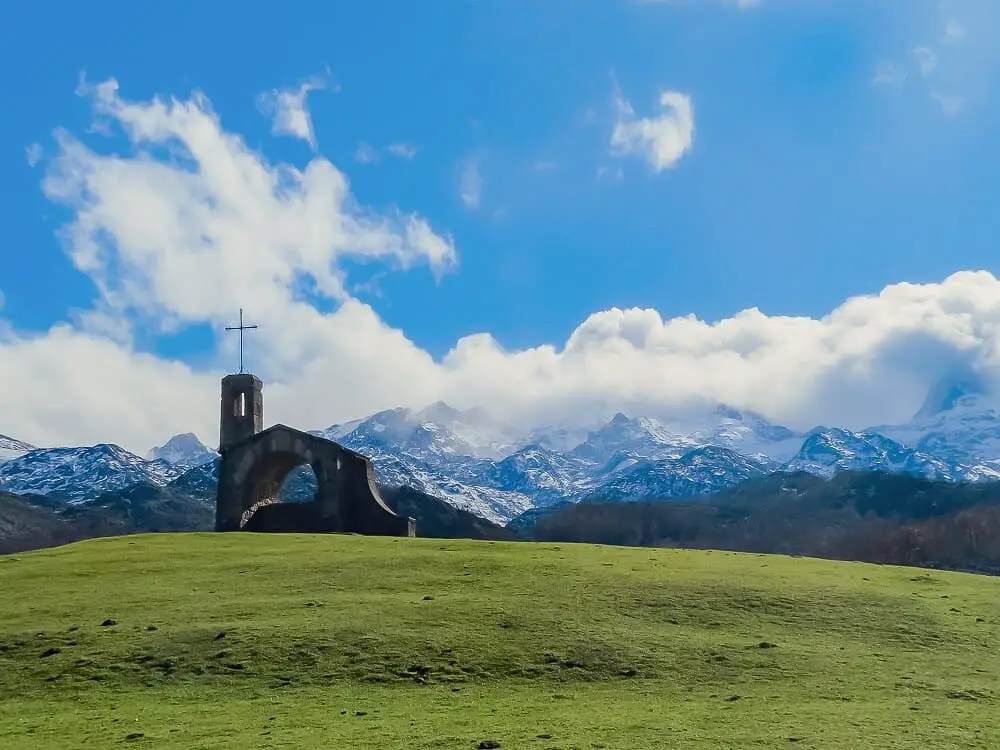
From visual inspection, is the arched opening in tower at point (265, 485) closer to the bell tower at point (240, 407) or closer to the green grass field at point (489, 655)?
the bell tower at point (240, 407)

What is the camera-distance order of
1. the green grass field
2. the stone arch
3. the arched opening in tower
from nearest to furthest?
the green grass field
the stone arch
the arched opening in tower

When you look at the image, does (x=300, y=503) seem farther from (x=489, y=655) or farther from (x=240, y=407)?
(x=489, y=655)

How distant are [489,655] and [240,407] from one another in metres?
42.2

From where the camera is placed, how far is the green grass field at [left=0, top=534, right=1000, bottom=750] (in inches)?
726

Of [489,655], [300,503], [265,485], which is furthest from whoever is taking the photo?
[265,485]

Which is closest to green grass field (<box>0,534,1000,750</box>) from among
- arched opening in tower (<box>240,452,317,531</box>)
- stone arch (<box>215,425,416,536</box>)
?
stone arch (<box>215,425,416,536</box>)

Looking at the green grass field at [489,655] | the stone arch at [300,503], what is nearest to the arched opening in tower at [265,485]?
the stone arch at [300,503]

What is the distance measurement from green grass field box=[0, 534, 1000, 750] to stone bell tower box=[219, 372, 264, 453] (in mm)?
26623

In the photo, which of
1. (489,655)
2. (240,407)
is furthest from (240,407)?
(489,655)

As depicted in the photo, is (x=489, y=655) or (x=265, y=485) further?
(x=265, y=485)

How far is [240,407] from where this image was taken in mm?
62406

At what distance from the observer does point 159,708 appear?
20375mm

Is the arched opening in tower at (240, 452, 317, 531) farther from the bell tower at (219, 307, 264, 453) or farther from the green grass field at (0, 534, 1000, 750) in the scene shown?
the green grass field at (0, 534, 1000, 750)

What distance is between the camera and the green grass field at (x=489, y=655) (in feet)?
60.5
